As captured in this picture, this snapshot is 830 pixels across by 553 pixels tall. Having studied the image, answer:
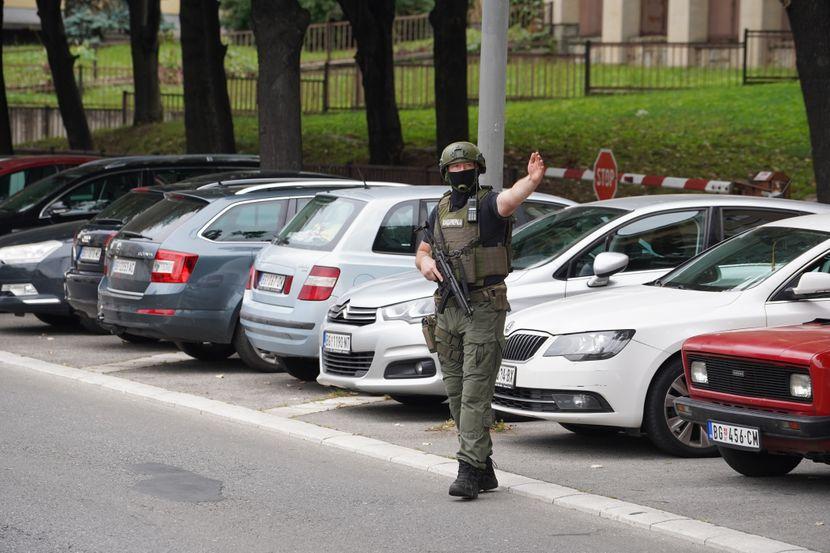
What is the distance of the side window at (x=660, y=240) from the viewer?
10.7m

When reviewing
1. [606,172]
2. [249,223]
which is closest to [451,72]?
[606,172]

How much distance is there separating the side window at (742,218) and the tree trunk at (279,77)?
937 cm

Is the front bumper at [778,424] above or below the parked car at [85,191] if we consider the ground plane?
below

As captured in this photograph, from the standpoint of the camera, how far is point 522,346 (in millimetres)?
9180

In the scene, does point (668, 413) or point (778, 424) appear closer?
point (778, 424)

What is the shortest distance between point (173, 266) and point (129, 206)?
7.29ft

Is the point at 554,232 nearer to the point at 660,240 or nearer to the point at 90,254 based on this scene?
the point at 660,240

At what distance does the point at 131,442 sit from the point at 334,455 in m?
1.40

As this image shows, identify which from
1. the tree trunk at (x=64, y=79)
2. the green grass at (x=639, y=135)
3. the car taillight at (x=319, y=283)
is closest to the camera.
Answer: the car taillight at (x=319, y=283)

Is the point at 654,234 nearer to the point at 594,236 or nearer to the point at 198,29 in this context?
the point at 594,236

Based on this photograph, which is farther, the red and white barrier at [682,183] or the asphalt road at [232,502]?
the red and white barrier at [682,183]

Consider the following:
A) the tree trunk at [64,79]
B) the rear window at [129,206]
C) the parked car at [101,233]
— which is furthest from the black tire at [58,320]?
the tree trunk at [64,79]

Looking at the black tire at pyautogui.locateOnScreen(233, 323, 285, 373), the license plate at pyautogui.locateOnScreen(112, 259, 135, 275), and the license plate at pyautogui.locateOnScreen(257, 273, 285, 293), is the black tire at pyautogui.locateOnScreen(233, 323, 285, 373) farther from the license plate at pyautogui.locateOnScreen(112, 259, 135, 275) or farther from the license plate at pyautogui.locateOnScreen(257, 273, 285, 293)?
the license plate at pyautogui.locateOnScreen(112, 259, 135, 275)

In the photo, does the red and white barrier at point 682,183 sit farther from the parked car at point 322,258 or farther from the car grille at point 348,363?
A: the car grille at point 348,363
